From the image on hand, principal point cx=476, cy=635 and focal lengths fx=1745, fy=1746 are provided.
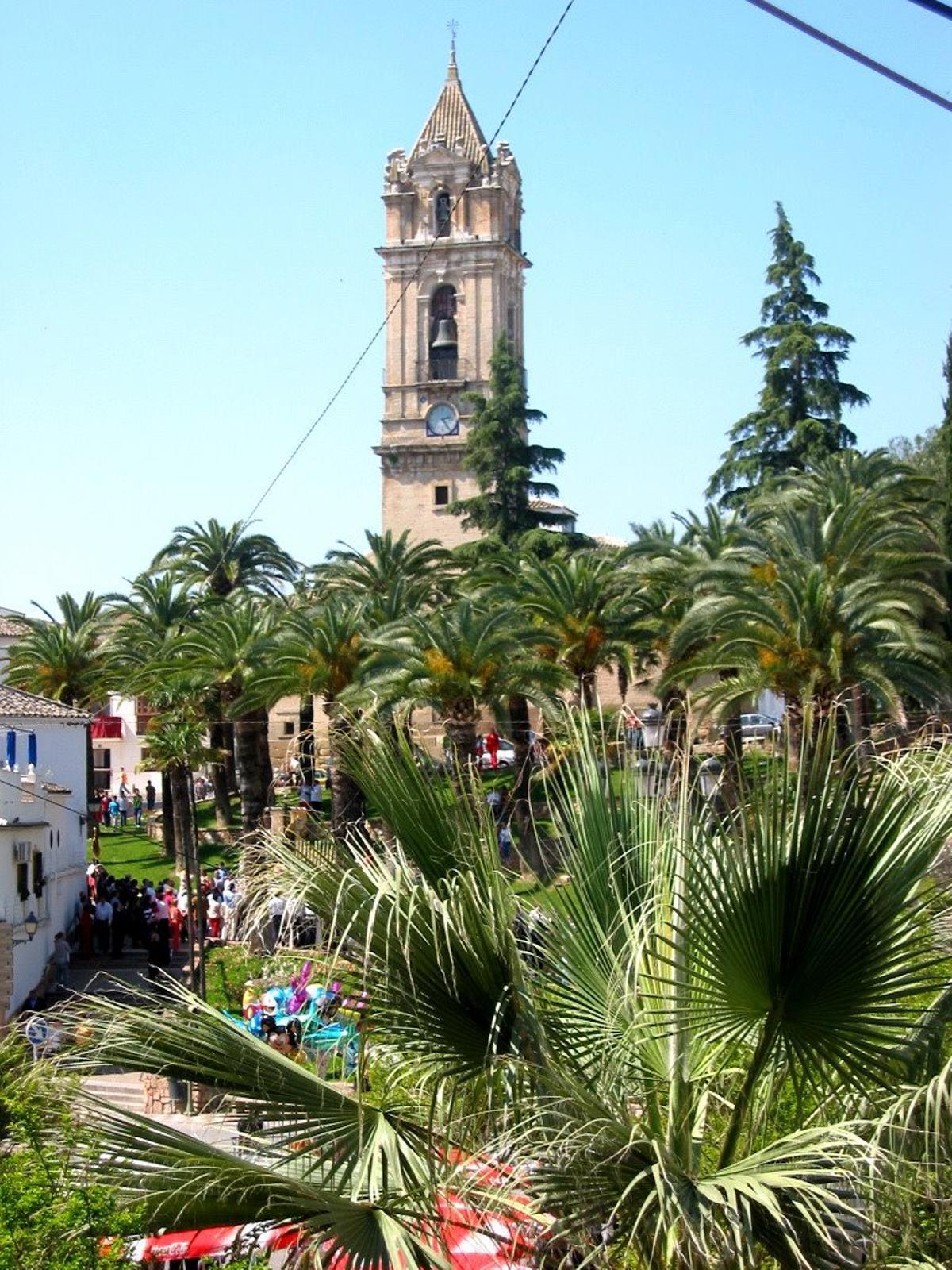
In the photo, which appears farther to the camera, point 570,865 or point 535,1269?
point 570,865

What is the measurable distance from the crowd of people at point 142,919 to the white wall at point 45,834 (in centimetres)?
44

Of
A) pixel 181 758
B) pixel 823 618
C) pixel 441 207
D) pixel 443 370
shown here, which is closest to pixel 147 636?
pixel 181 758

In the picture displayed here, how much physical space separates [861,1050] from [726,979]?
0.59m

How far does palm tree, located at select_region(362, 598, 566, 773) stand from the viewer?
2808cm

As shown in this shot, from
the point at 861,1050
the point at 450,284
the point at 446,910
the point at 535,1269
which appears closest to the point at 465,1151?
the point at 535,1269

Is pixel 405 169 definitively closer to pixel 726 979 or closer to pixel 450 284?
pixel 450 284

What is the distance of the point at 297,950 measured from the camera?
20.0 feet

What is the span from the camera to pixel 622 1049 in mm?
6004

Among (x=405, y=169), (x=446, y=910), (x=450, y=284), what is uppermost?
(x=405, y=169)

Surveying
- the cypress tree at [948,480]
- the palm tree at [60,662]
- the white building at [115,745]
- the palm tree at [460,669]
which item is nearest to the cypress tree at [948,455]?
the cypress tree at [948,480]

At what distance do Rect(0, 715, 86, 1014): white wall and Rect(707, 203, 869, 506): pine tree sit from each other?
2073 cm

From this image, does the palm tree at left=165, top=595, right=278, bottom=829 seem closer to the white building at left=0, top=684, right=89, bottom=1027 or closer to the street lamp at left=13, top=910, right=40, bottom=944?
the white building at left=0, top=684, right=89, bottom=1027

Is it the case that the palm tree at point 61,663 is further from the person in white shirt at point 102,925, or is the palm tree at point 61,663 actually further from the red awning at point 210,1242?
the red awning at point 210,1242

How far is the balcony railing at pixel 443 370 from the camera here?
68.1 metres
